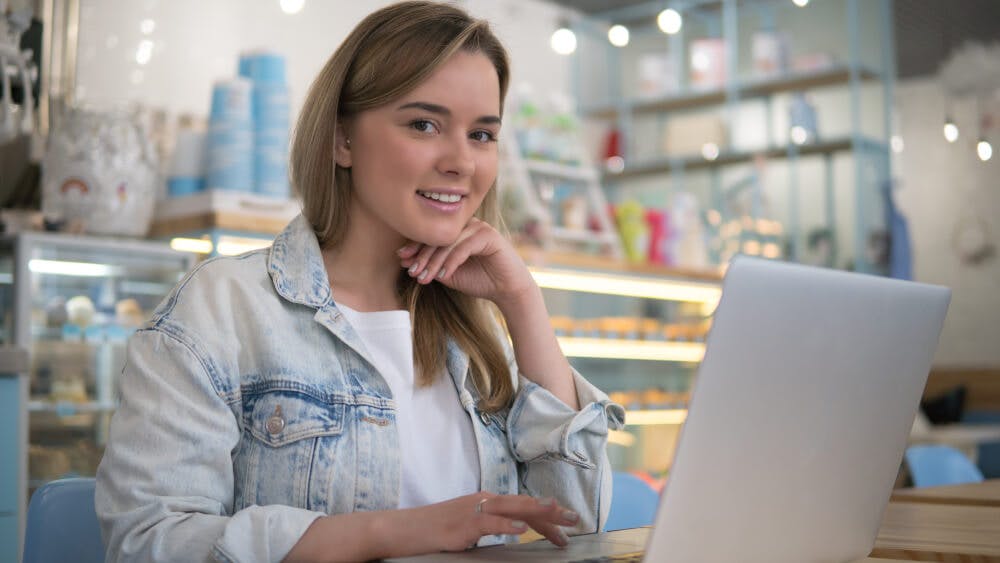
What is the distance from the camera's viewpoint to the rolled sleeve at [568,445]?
56.7 inches

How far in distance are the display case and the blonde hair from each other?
2618 millimetres

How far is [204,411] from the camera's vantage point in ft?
3.99

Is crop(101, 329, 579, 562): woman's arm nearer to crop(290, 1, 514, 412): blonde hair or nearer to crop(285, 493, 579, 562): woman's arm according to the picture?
crop(285, 493, 579, 562): woman's arm

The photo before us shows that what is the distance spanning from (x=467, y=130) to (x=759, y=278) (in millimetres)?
750

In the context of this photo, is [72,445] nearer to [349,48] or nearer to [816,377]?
[349,48]

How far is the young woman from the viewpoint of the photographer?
1188 mm

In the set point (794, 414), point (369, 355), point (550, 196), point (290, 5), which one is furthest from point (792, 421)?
point (290, 5)

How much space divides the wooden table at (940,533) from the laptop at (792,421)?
3.3 inches

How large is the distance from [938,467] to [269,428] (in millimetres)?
1894

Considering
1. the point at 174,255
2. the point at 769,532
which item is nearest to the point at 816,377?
the point at 769,532

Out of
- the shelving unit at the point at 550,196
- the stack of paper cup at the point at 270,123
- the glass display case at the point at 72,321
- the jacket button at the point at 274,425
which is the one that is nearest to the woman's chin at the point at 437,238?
the jacket button at the point at 274,425

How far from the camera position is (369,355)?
1386 mm

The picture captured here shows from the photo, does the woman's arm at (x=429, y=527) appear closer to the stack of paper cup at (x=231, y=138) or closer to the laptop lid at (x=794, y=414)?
the laptop lid at (x=794, y=414)

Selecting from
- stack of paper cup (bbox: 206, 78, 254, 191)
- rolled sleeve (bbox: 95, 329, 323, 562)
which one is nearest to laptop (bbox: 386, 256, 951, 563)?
rolled sleeve (bbox: 95, 329, 323, 562)
